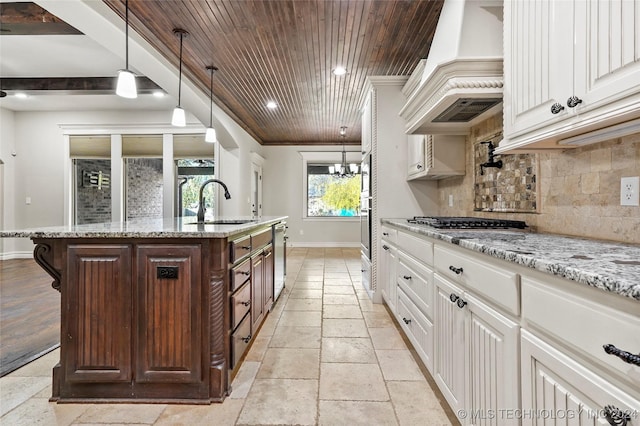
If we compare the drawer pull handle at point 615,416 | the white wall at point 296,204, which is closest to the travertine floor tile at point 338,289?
the drawer pull handle at point 615,416

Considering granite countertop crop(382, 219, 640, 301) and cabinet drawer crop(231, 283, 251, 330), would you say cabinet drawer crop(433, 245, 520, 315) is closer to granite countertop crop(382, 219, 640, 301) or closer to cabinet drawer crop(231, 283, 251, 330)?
granite countertop crop(382, 219, 640, 301)

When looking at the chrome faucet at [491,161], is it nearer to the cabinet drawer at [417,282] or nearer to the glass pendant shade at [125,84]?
the cabinet drawer at [417,282]

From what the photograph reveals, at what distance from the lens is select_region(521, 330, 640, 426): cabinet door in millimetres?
673

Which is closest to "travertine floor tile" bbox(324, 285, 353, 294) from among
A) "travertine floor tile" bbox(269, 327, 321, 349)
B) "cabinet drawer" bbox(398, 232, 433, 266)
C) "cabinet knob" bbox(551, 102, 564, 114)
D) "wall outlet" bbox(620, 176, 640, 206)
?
"travertine floor tile" bbox(269, 327, 321, 349)

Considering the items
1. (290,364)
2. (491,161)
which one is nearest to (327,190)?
(491,161)

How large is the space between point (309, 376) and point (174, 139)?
5723 mm

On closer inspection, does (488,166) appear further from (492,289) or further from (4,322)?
(4,322)

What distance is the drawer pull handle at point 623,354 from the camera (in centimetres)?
60

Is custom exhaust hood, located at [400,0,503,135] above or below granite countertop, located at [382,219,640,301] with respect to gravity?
above

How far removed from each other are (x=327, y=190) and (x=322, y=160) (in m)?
0.77

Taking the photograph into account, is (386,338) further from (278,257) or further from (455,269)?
(278,257)

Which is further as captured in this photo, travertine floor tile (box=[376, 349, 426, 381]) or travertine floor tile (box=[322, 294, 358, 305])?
travertine floor tile (box=[322, 294, 358, 305])

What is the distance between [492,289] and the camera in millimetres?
1143

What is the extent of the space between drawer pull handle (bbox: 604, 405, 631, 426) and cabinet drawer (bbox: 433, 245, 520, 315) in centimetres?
35
